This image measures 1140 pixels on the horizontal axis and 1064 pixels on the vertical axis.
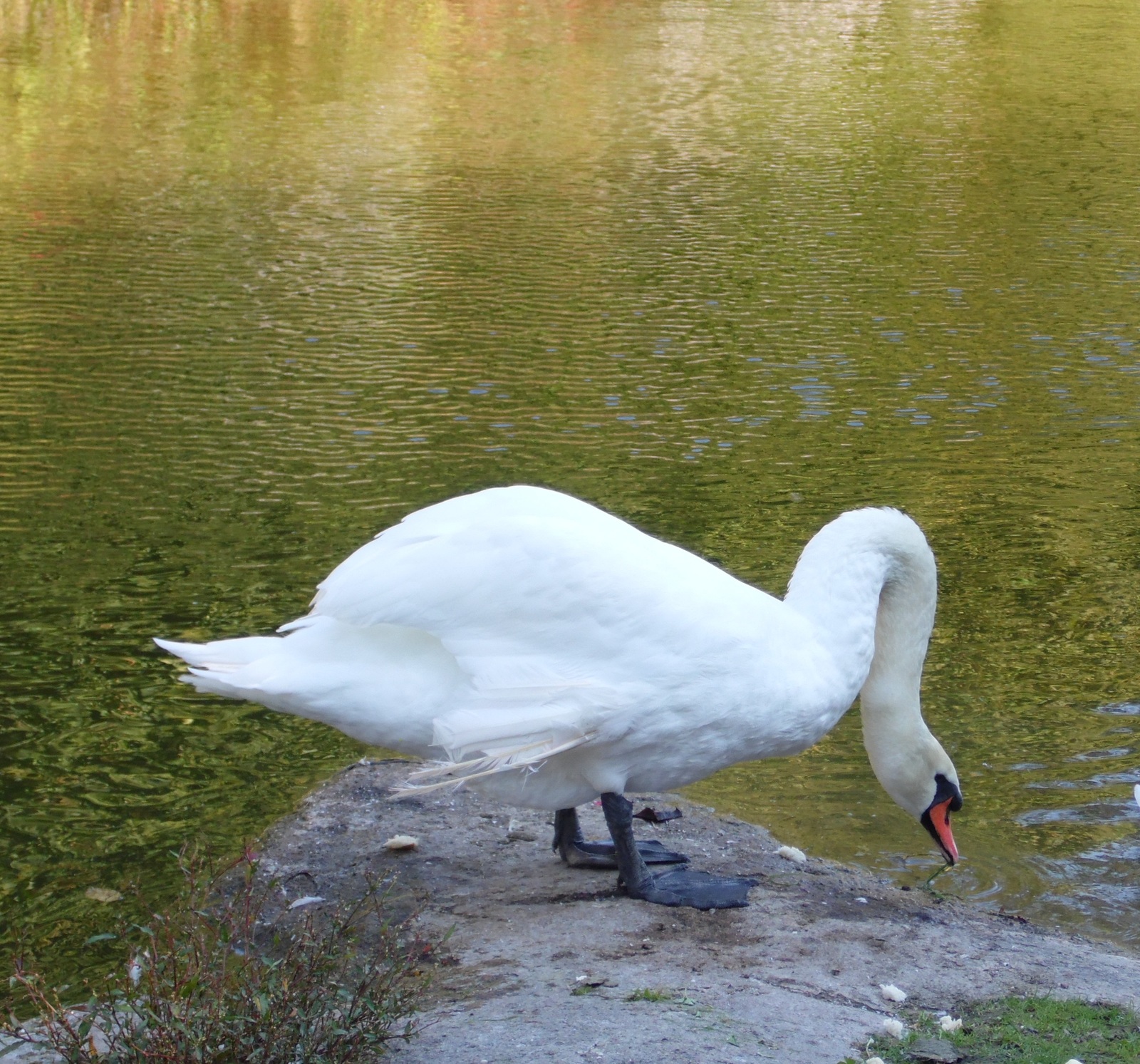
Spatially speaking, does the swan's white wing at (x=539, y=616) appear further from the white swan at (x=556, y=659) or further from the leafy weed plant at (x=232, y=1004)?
the leafy weed plant at (x=232, y=1004)

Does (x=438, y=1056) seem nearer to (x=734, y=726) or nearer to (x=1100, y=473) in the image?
(x=734, y=726)

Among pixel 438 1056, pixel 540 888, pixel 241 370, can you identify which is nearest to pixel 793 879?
pixel 540 888

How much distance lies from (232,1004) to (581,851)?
158 centimetres

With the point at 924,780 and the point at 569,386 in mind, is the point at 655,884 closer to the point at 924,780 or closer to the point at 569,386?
the point at 924,780

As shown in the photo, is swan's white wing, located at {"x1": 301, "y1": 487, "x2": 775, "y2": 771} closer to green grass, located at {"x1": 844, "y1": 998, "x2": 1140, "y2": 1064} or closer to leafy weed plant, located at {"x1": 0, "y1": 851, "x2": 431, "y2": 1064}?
leafy weed plant, located at {"x1": 0, "y1": 851, "x2": 431, "y2": 1064}

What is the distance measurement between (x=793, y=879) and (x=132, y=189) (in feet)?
39.6

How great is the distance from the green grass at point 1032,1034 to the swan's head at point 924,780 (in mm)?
850

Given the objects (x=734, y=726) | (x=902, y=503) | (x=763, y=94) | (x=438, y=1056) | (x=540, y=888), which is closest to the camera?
(x=438, y=1056)

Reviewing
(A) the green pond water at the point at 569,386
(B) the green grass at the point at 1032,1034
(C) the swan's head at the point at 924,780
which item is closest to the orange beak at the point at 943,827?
(C) the swan's head at the point at 924,780

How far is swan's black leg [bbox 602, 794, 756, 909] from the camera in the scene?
13.5 feet

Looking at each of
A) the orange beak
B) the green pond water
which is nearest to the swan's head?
the orange beak

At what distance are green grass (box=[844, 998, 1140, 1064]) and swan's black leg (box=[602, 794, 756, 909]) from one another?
0.71 m

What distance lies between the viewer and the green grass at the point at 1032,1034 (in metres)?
3.34

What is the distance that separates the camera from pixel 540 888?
4375mm
